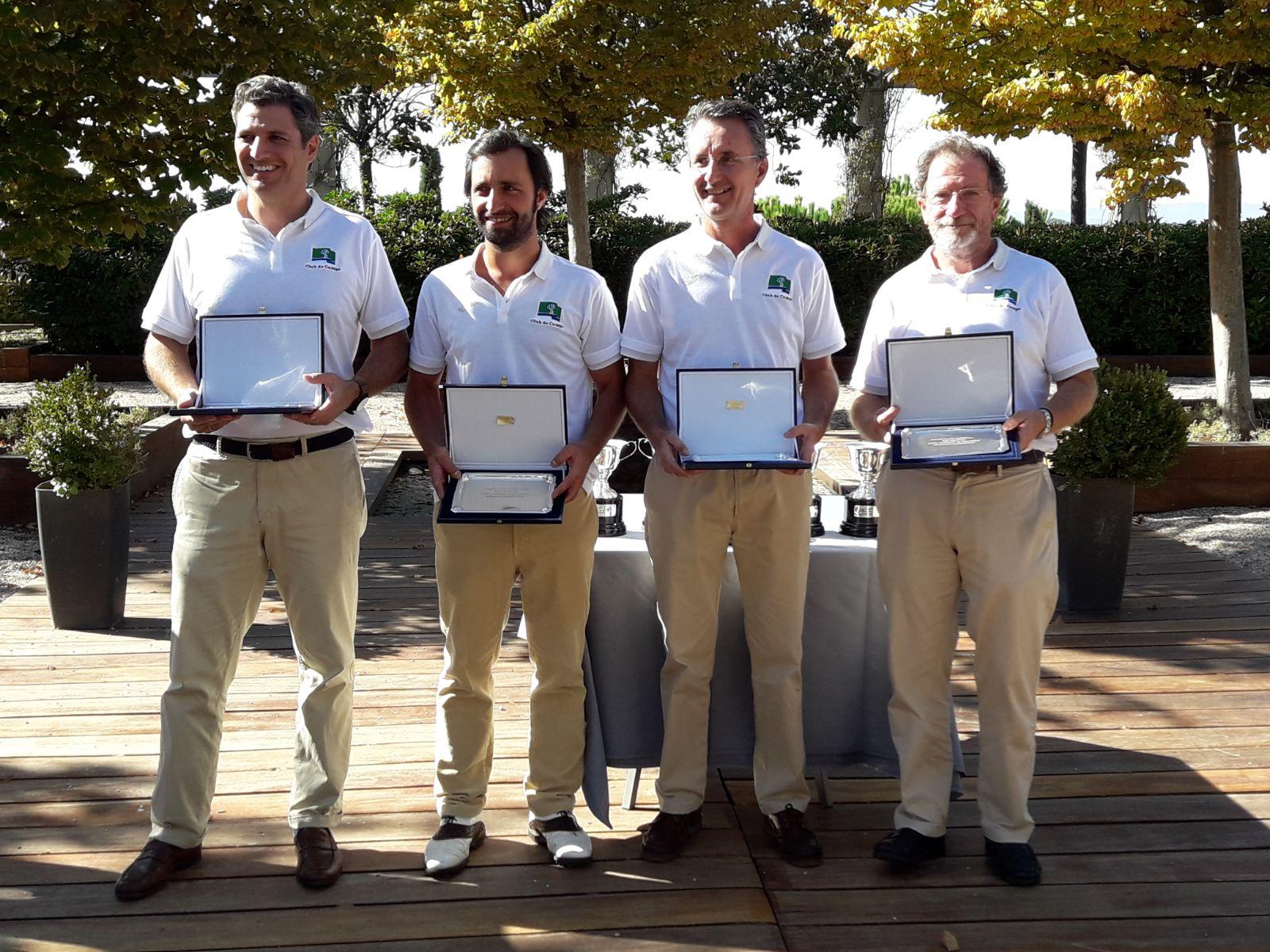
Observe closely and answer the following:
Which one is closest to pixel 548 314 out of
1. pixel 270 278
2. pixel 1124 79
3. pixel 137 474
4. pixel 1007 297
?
pixel 270 278

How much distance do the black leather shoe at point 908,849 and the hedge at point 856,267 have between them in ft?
38.3

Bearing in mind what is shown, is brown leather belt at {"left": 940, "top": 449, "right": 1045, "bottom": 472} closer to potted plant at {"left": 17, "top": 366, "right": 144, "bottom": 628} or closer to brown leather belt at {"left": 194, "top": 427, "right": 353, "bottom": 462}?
brown leather belt at {"left": 194, "top": 427, "right": 353, "bottom": 462}

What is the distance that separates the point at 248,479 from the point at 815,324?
1.57 meters

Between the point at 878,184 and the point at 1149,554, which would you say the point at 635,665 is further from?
the point at 878,184

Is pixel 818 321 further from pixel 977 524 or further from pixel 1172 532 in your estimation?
pixel 1172 532

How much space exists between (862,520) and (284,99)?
2.05m

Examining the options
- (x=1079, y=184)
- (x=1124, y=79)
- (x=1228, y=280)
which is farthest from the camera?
(x=1079, y=184)

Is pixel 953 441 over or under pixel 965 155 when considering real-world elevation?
under

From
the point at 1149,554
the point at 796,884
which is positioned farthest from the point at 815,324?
the point at 1149,554

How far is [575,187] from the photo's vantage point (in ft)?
43.8

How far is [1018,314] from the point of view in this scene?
3.32m

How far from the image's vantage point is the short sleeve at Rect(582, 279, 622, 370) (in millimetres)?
3420

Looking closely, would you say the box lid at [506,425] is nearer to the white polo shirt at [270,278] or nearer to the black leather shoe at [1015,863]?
the white polo shirt at [270,278]

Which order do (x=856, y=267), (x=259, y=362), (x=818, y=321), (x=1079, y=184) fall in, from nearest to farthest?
1. (x=259, y=362)
2. (x=818, y=321)
3. (x=856, y=267)
4. (x=1079, y=184)
